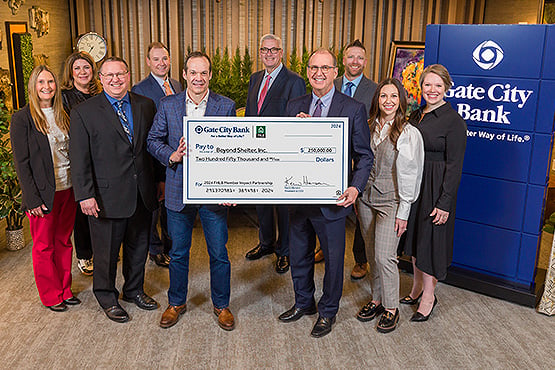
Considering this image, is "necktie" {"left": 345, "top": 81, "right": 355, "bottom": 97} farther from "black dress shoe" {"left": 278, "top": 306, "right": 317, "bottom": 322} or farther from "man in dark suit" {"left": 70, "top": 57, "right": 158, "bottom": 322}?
"black dress shoe" {"left": 278, "top": 306, "right": 317, "bottom": 322}

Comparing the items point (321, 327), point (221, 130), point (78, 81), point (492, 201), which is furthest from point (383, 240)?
point (78, 81)

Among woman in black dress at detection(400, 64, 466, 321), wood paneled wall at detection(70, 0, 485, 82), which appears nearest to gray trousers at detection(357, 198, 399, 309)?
woman in black dress at detection(400, 64, 466, 321)

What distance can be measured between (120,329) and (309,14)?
4.77 meters

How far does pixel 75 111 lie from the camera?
3.08 metres

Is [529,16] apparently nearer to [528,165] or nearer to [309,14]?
[309,14]

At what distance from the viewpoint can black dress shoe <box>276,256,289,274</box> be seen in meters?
4.20

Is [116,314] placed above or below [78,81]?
below

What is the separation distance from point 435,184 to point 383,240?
18.6 inches

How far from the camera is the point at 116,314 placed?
3393 mm

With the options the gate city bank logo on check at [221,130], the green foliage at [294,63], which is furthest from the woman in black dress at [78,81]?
the green foliage at [294,63]

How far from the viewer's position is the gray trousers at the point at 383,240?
323 cm

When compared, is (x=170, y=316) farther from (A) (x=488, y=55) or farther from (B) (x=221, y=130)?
(A) (x=488, y=55)

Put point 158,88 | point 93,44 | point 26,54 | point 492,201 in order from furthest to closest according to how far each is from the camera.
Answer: point 93,44 < point 26,54 < point 158,88 < point 492,201

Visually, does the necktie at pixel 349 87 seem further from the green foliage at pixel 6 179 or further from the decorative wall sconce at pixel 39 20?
the decorative wall sconce at pixel 39 20
